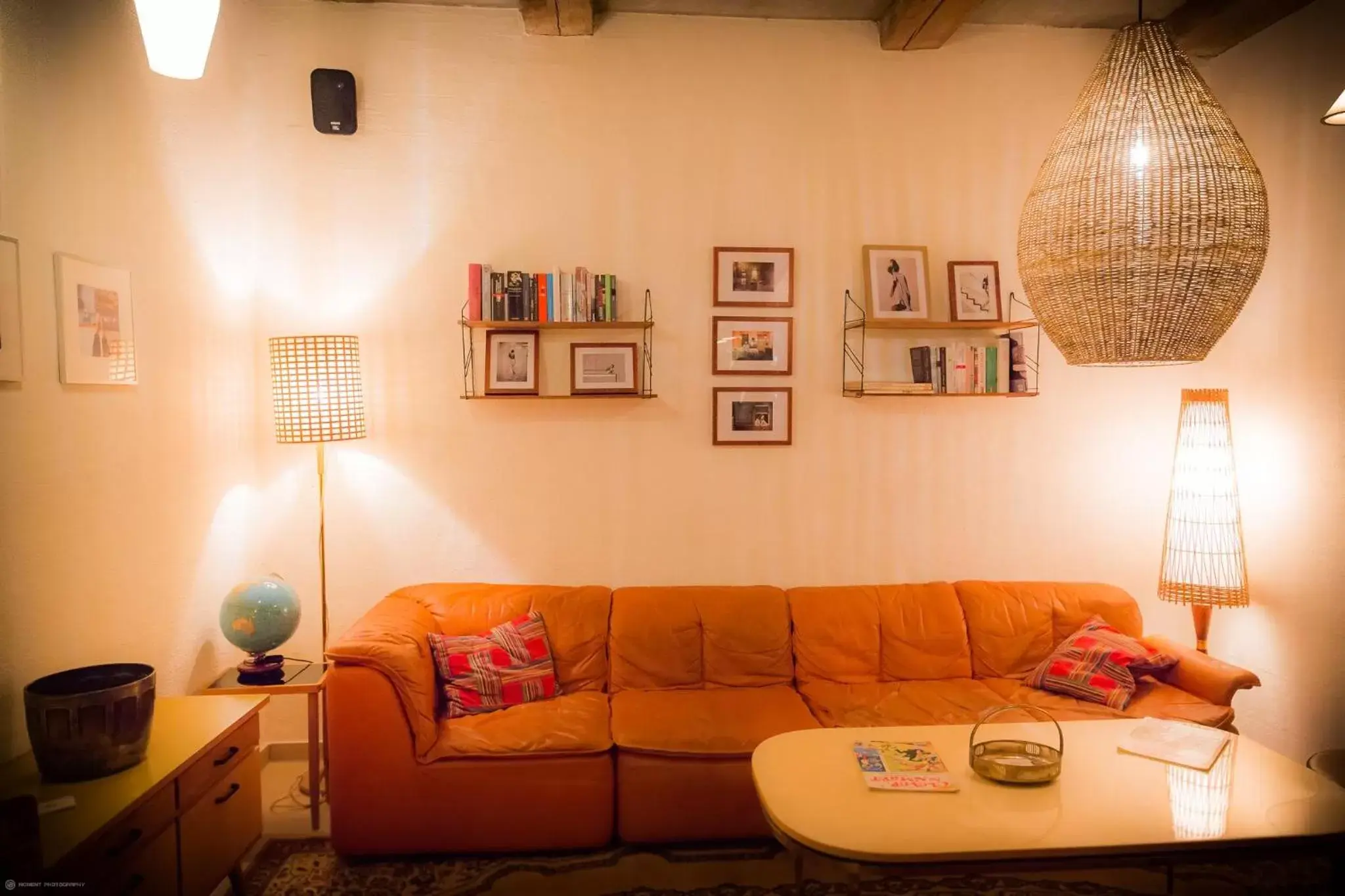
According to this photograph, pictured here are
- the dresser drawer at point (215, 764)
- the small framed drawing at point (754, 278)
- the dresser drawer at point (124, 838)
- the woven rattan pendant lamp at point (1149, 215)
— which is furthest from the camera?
the small framed drawing at point (754, 278)

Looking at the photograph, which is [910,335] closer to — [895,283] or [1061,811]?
[895,283]

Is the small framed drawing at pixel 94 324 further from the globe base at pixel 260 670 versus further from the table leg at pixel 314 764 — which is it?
the table leg at pixel 314 764

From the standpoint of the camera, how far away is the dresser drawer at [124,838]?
1.68 metres

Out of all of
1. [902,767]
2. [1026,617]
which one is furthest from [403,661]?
[1026,617]

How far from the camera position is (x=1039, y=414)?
3.64m

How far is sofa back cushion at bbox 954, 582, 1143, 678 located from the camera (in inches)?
128

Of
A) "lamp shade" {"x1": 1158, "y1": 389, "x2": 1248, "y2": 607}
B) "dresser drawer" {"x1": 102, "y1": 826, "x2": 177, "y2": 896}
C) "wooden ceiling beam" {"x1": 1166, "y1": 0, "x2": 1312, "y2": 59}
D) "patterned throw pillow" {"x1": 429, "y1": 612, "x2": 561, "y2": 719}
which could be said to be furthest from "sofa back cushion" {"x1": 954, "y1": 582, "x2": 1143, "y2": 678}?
"dresser drawer" {"x1": 102, "y1": 826, "x2": 177, "y2": 896}

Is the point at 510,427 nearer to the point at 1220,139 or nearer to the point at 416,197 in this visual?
the point at 416,197

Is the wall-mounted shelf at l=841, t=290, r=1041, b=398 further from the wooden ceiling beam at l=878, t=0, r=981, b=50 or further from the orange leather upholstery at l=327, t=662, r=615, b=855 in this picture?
the orange leather upholstery at l=327, t=662, r=615, b=855

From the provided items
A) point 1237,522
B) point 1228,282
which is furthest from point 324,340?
point 1237,522

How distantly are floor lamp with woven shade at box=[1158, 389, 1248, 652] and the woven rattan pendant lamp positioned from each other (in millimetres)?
2045

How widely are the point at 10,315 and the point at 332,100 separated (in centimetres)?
174

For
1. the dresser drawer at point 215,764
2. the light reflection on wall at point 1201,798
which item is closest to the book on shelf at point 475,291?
the dresser drawer at point 215,764

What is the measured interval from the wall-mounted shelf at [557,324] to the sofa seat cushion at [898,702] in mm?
1663
